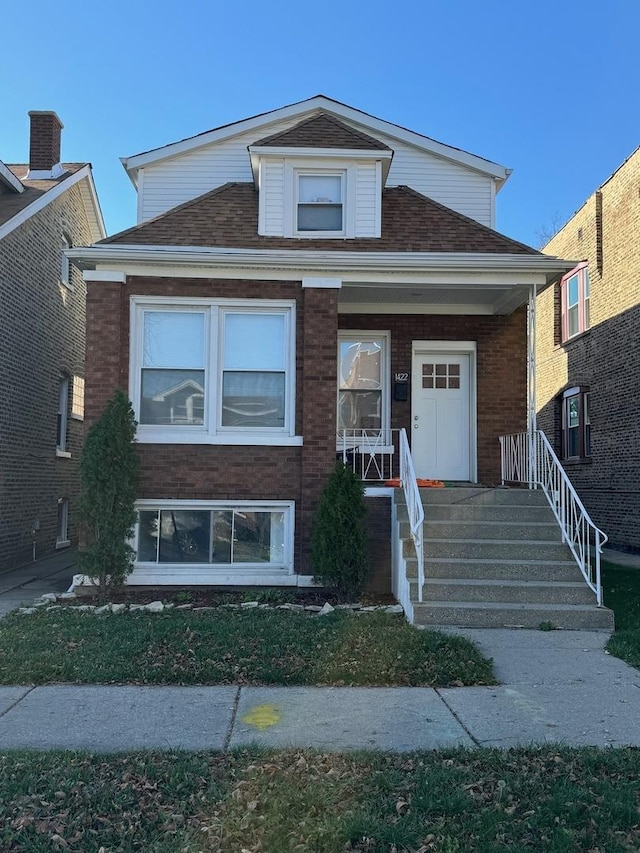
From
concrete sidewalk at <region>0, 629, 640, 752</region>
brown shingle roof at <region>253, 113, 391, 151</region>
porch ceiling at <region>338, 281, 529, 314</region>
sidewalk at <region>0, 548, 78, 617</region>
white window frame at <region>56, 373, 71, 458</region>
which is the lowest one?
sidewalk at <region>0, 548, 78, 617</region>

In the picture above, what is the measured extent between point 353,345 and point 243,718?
7.28 metres

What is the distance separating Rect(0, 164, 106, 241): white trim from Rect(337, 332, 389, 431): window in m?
5.57

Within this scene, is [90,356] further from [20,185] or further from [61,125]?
[61,125]

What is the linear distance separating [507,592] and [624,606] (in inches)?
67.4

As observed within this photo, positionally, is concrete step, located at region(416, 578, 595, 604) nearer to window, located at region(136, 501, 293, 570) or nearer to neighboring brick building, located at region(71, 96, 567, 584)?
neighboring brick building, located at region(71, 96, 567, 584)

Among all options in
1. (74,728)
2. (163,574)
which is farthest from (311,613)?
(74,728)

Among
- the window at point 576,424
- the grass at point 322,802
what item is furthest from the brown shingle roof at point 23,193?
the window at point 576,424

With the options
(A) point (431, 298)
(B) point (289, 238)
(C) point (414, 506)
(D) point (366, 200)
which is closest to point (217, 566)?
(C) point (414, 506)

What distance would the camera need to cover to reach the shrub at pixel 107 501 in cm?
852

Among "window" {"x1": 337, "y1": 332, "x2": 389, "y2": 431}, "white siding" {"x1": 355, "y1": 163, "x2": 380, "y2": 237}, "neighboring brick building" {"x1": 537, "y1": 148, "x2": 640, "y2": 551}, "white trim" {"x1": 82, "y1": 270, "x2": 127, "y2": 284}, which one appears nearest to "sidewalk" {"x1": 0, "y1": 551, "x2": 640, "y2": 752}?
"white trim" {"x1": 82, "y1": 270, "x2": 127, "y2": 284}

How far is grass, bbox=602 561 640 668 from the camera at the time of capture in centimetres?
654

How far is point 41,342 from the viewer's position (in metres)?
13.4

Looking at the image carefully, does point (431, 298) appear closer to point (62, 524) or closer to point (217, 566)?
point (217, 566)

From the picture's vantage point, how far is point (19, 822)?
10.9ft
